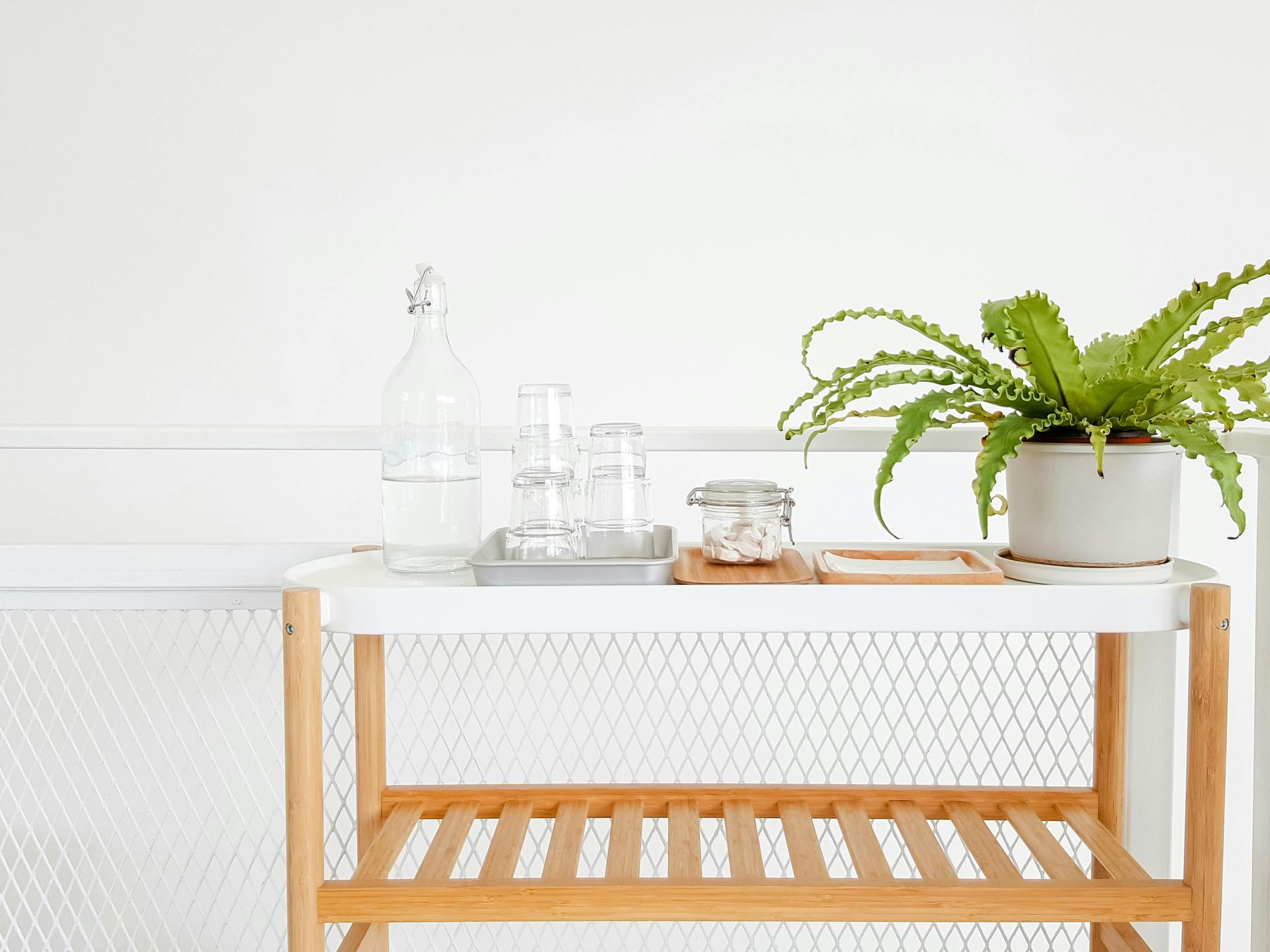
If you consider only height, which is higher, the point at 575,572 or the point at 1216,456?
the point at 1216,456

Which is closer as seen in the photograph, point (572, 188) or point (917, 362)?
point (917, 362)

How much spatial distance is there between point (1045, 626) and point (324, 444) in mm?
823

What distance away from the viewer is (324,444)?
1.35m

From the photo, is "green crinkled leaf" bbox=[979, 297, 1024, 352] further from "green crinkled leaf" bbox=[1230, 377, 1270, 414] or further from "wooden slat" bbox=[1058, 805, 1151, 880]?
"wooden slat" bbox=[1058, 805, 1151, 880]

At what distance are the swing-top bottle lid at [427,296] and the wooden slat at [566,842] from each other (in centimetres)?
55

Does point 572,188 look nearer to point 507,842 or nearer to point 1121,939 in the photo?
point 507,842

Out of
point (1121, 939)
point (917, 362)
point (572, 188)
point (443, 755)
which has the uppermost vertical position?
point (572, 188)

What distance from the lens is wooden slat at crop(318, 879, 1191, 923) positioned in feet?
3.30

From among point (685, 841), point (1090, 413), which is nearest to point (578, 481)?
point (685, 841)

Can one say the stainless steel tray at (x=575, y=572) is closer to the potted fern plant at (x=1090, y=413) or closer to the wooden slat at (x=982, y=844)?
the potted fern plant at (x=1090, y=413)

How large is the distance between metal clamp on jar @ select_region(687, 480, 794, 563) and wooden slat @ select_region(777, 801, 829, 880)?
282 millimetres

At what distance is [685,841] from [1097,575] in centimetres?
48

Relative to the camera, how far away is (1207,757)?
3.31ft

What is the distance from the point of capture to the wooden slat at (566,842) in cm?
108
